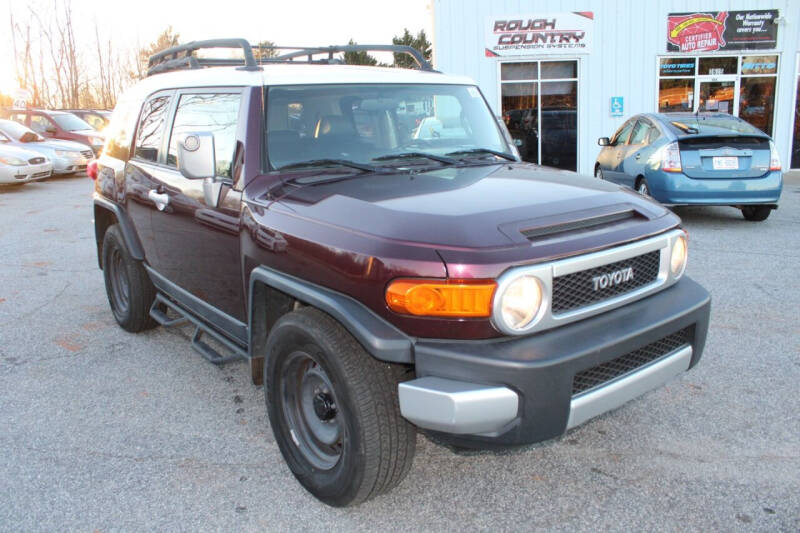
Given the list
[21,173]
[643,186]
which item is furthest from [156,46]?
[643,186]

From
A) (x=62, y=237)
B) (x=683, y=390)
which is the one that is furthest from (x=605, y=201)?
(x=62, y=237)

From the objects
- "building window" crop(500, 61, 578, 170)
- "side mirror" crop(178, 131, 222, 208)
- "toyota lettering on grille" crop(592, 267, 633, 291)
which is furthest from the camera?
"building window" crop(500, 61, 578, 170)

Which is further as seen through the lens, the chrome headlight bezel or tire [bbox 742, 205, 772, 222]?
tire [bbox 742, 205, 772, 222]

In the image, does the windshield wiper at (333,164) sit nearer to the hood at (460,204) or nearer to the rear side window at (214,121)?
the hood at (460,204)

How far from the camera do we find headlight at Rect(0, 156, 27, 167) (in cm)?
1459

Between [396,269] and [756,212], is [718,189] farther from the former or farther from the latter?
[396,269]

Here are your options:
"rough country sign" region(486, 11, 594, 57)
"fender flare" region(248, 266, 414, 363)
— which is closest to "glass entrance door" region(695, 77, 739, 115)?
"rough country sign" region(486, 11, 594, 57)

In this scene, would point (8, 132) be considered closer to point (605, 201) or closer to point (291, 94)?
point (291, 94)

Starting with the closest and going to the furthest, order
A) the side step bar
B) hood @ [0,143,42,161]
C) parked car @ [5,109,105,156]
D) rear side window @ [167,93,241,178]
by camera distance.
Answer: rear side window @ [167,93,241,178] → the side step bar → hood @ [0,143,42,161] → parked car @ [5,109,105,156]

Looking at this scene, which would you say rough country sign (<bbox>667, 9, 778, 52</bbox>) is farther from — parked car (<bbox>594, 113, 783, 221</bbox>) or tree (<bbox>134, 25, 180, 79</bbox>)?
tree (<bbox>134, 25, 180, 79</bbox>)

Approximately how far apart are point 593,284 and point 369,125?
1606 millimetres

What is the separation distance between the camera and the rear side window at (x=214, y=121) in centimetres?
352

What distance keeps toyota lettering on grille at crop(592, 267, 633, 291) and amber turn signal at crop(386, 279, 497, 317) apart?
0.51 m

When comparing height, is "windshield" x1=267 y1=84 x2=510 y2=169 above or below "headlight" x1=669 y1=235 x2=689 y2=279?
above
